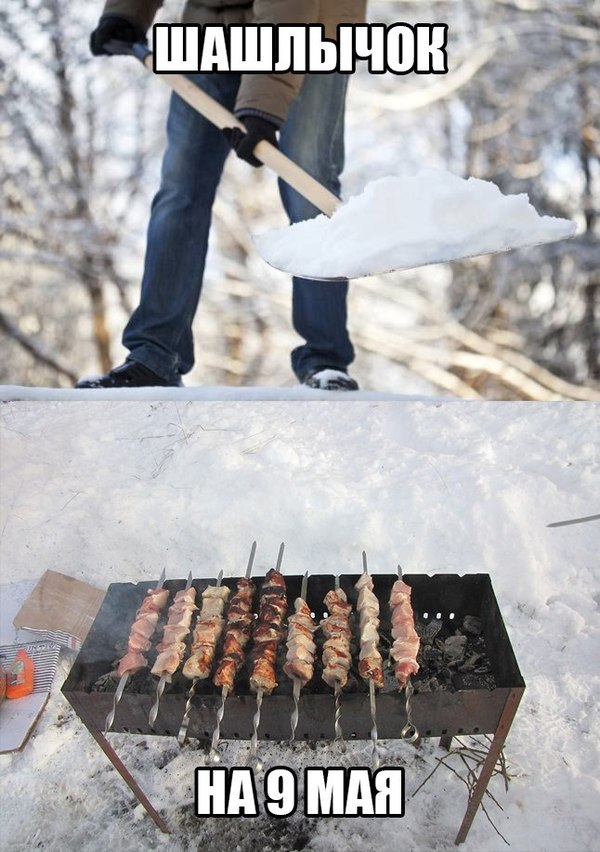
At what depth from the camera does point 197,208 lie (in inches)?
115

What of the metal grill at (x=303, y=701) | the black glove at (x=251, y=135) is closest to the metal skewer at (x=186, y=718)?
the metal grill at (x=303, y=701)

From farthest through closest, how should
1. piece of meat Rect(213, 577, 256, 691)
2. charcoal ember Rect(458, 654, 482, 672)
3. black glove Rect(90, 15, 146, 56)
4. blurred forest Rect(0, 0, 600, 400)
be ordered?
blurred forest Rect(0, 0, 600, 400) → black glove Rect(90, 15, 146, 56) → charcoal ember Rect(458, 654, 482, 672) → piece of meat Rect(213, 577, 256, 691)

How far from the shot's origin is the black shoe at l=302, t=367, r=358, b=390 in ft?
9.50

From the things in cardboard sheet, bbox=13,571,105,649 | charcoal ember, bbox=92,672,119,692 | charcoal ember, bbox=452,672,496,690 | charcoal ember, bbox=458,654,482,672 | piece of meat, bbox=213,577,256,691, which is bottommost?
cardboard sheet, bbox=13,571,105,649

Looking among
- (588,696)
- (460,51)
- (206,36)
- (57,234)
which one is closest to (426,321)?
(460,51)

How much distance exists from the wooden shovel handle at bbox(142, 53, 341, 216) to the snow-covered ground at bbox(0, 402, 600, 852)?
0.92 metres

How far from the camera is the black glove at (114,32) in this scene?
2816 mm

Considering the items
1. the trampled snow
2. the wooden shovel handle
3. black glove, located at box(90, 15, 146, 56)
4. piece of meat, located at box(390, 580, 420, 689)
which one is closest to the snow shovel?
the trampled snow

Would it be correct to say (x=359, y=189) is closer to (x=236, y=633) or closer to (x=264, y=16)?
(x=264, y=16)

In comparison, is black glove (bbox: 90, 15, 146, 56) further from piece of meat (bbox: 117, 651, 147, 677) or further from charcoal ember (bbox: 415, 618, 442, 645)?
charcoal ember (bbox: 415, 618, 442, 645)

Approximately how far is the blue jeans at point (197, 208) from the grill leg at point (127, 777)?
1.70 meters

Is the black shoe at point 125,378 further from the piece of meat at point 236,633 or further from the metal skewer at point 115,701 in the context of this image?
the metal skewer at point 115,701

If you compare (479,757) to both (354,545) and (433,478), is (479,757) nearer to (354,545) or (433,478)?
(354,545)

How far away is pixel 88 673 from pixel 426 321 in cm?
1070
